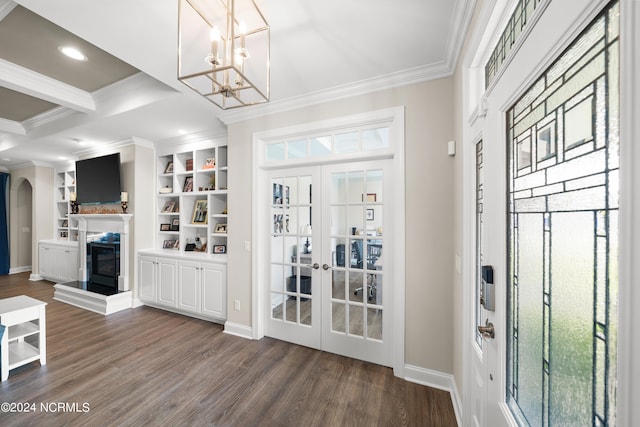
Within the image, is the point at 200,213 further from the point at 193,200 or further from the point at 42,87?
the point at 42,87

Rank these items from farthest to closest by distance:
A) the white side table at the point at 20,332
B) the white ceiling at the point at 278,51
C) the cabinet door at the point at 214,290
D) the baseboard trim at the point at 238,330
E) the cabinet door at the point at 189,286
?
1. the cabinet door at the point at 189,286
2. the cabinet door at the point at 214,290
3. the baseboard trim at the point at 238,330
4. the white side table at the point at 20,332
5. the white ceiling at the point at 278,51

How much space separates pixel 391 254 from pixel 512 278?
131 centimetres

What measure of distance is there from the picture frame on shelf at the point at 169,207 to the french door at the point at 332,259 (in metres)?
2.15

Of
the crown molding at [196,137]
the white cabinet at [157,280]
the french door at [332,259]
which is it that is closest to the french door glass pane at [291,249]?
the french door at [332,259]

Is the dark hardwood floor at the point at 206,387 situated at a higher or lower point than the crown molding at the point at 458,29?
lower

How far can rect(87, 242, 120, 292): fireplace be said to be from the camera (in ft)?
13.1

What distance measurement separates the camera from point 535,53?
Answer: 72 cm

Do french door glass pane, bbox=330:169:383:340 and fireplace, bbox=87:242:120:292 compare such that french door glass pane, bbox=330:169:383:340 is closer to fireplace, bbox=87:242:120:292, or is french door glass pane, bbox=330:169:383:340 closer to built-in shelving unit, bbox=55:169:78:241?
fireplace, bbox=87:242:120:292

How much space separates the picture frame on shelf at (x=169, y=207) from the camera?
4.02m

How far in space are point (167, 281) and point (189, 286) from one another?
46cm

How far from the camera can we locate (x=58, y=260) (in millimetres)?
4980

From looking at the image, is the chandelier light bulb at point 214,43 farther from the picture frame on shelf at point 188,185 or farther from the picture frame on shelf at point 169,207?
the picture frame on shelf at point 169,207

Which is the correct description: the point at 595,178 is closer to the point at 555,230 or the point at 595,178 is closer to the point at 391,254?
the point at 555,230
